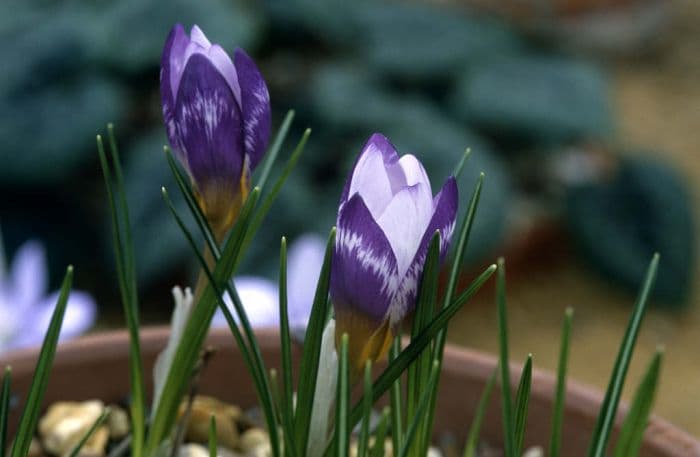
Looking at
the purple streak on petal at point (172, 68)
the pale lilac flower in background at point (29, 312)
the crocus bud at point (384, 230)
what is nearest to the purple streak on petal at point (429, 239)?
the crocus bud at point (384, 230)

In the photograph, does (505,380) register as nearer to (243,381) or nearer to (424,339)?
(424,339)

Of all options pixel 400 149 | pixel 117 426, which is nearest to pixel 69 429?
pixel 117 426

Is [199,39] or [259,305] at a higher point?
[199,39]

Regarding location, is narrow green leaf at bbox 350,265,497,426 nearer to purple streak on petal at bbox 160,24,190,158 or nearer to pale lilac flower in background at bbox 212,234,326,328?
purple streak on petal at bbox 160,24,190,158

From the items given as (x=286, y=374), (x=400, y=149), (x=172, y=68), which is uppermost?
(x=172, y=68)

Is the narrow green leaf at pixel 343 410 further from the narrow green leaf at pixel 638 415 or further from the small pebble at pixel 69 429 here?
the small pebble at pixel 69 429

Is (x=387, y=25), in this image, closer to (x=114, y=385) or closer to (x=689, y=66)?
(x=689, y=66)
